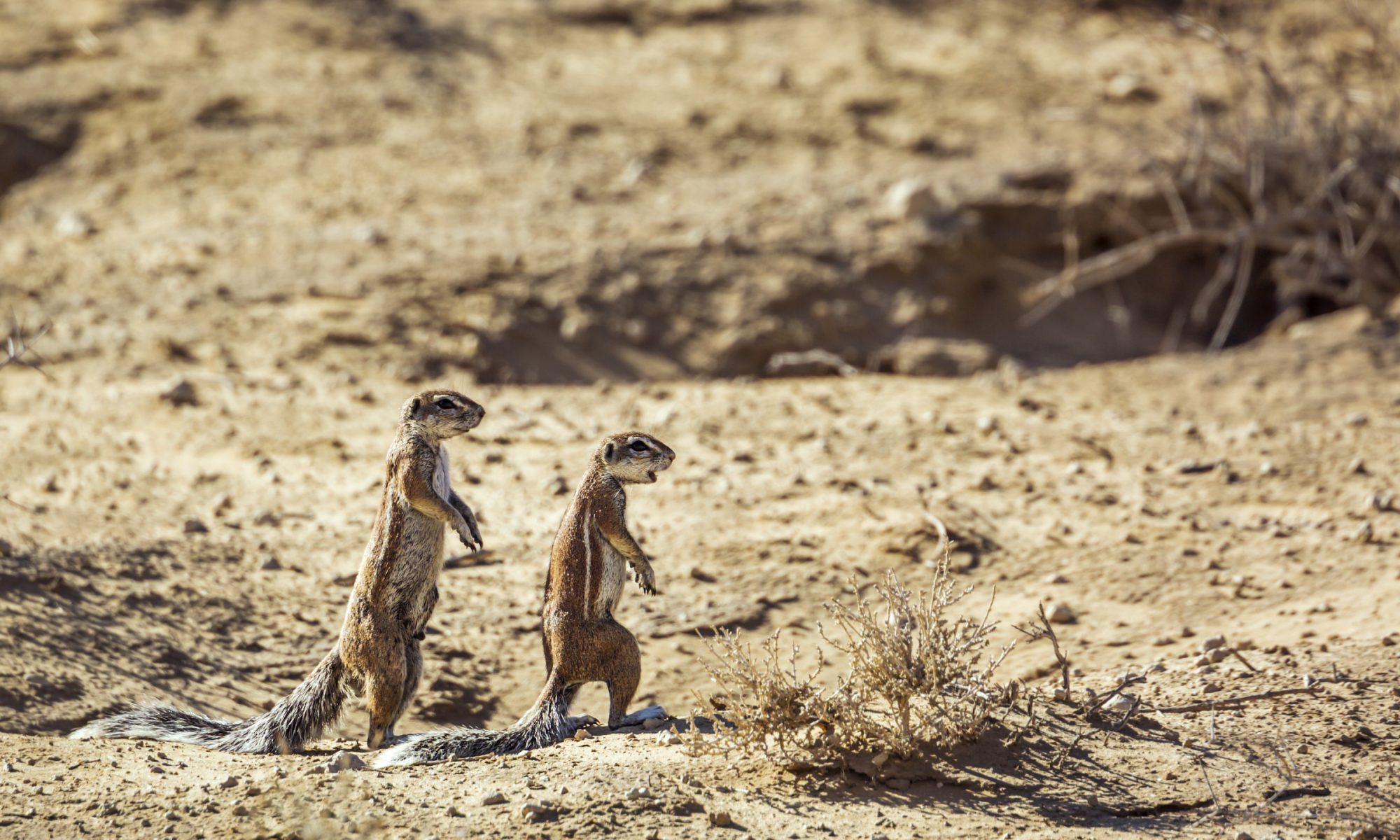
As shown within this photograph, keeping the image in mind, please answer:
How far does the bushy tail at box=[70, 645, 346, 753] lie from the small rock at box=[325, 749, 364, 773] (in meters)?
0.34

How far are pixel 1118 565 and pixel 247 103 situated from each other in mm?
8923

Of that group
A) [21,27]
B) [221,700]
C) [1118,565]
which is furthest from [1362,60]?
[21,27]

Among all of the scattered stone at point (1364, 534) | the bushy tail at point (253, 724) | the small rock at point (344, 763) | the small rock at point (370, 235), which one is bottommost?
the scattered stone at point (1364, 534)

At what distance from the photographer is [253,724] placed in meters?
5.43

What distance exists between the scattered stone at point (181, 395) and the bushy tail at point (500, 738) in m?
4.35

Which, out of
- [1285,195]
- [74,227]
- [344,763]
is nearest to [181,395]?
[74,227]

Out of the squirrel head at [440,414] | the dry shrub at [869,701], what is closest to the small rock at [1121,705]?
the dry shrub at [869,701]

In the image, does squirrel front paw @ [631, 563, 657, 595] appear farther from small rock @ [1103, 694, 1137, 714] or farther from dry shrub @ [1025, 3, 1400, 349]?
dry shrub @ [1025, 3, 1400, 349]

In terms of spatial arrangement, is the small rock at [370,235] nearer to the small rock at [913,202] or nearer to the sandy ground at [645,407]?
the sandy ground at [645,407]

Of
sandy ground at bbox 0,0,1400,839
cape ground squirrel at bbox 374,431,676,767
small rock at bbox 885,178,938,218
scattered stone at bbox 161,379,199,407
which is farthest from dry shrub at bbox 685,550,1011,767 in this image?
small rock at bbox 885,178,938,218

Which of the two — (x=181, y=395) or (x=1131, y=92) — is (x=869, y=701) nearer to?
(x=181, y=395)

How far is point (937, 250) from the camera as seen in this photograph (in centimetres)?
1119

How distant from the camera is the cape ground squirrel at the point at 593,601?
536 centimetres

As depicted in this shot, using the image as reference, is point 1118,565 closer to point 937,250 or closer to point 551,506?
point 551,506
